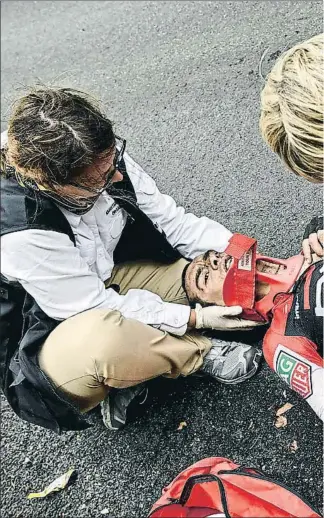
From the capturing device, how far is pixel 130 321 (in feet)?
5.90

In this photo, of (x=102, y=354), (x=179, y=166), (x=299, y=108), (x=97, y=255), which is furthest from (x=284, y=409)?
(x=179, y=166)

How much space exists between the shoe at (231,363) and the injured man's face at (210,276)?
0.59 ft

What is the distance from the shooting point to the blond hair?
1522mm

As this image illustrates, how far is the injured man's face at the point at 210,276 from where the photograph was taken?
6.32 feet

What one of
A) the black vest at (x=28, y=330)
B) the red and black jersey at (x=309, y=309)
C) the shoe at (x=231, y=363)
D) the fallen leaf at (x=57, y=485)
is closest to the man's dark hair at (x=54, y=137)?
the black vest at (x=28, y=330)

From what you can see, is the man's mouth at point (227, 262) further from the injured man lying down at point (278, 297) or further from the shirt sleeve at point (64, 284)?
the shirt sleeve at point (64, 284)

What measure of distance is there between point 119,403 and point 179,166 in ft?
3.77

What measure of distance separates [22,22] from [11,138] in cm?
277

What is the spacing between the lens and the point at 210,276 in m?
2.00

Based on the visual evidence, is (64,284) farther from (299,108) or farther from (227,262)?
(299,108)

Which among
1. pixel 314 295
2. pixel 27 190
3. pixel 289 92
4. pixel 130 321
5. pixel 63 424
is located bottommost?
pixel 63 424

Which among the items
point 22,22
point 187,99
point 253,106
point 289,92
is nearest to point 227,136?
point 253,106

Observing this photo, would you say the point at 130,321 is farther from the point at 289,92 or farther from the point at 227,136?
the point at 227,136

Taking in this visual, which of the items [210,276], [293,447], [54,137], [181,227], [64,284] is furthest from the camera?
[181,227]
